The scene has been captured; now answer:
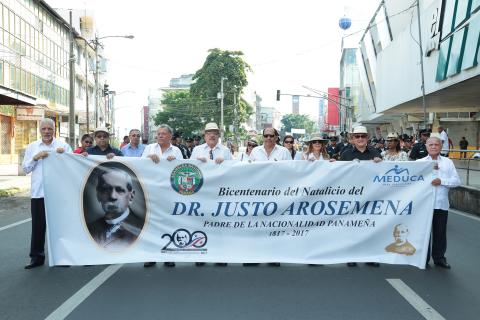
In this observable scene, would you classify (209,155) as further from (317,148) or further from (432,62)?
(432,62)

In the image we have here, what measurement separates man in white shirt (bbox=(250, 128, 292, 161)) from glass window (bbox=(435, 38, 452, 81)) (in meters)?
17.0

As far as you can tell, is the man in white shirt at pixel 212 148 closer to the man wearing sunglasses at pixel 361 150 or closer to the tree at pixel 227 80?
the man wearing sunglasses at pixel 361 150

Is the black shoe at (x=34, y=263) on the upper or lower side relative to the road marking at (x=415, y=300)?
lower

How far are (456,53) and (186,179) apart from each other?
17429 millimetres

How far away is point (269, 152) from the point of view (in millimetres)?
7164

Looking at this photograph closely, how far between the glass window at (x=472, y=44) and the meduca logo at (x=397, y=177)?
44.7 ft

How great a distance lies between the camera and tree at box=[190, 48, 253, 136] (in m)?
57.4

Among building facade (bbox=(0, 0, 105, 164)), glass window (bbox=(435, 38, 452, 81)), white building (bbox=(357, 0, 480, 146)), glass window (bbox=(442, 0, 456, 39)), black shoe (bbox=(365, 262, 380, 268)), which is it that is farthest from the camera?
building facade (bbox=(0, 0, 105, 164))

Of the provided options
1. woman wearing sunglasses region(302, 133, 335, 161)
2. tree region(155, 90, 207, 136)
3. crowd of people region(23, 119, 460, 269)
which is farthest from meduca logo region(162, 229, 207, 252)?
tree region(155, 90, 207, 136)

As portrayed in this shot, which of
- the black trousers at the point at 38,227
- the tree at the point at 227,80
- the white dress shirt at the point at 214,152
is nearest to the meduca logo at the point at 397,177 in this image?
the white dress shirt at the point at 214,152

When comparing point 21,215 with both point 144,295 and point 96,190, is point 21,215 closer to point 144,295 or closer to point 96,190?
point 96,190

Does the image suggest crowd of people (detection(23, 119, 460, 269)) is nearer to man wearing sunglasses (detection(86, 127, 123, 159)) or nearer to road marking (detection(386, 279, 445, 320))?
man wearing sunglasses (detection(86, 127, 123, 159))

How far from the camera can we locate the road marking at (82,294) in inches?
180

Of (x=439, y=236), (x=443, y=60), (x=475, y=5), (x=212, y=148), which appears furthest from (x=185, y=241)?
(x=443, y=60)
